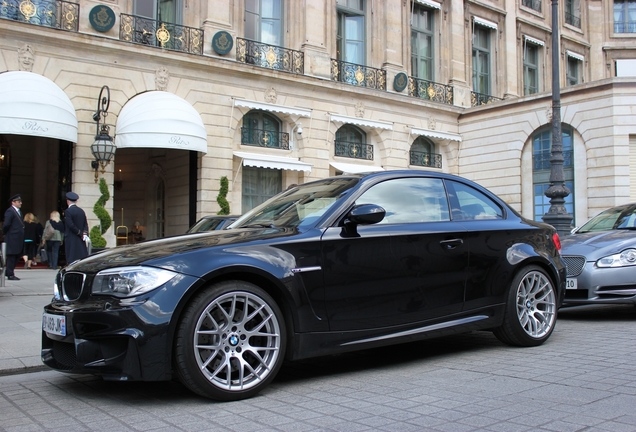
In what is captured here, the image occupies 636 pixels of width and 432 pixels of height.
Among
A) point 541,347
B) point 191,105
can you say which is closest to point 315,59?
point 191,105

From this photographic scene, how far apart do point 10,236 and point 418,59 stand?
18.3 m

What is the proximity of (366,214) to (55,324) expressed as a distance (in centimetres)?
234

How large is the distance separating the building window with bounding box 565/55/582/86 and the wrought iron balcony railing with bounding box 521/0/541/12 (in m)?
4.08

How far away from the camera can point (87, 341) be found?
4.11 m

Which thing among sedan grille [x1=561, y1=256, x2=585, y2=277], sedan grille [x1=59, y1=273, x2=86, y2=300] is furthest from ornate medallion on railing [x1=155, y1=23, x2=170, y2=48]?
sedan grille [x1=59, y1=273, x2=86, y2=300]

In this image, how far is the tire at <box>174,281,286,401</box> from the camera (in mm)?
4094

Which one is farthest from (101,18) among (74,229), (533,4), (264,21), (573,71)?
(573,71)

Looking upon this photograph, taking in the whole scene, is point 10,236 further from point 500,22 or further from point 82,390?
point 500,22

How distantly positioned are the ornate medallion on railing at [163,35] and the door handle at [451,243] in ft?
51.3

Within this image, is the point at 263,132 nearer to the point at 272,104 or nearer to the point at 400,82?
the point at 272,104

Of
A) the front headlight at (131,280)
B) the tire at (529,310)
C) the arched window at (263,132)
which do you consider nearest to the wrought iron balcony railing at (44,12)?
the arched window at (263,132)

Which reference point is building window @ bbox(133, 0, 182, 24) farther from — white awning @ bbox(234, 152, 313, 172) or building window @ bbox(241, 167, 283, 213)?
building window @ bbox(241, 167, 283, 213)

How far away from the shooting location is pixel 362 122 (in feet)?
76.2

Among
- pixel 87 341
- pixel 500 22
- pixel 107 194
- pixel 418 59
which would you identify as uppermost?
pixel 500 22
